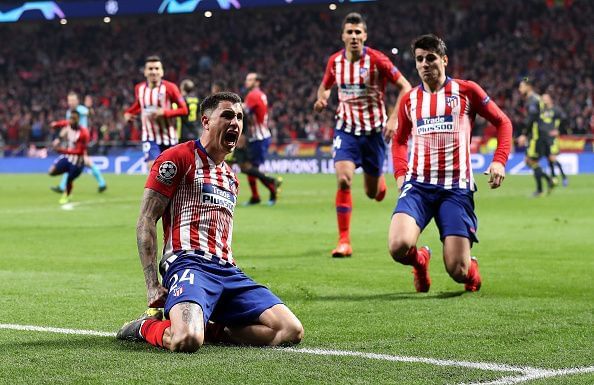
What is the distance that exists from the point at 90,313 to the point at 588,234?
8156 millimetres

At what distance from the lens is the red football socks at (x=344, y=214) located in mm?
11508

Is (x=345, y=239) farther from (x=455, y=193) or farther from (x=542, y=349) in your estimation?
(x=542, y=349)

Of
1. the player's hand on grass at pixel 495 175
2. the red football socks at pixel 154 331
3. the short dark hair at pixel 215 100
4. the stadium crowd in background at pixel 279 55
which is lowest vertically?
the red football socks at pixel 154 331

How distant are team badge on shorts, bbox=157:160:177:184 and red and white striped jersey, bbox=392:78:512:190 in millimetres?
2718

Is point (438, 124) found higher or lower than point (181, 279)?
higher

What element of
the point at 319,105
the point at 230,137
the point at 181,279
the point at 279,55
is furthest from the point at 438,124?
the point at 279,55

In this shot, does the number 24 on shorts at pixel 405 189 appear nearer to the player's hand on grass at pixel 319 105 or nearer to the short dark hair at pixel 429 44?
the short dark hair at pixel 429 44

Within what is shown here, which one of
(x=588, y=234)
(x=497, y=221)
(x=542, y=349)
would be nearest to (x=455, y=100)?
(x=542, y=349)

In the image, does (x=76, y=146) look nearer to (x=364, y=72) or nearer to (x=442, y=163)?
(x=364, y=72)

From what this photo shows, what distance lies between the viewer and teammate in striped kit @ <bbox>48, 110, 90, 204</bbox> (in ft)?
69.4

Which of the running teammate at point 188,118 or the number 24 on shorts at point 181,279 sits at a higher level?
the running teammate at point 188,118

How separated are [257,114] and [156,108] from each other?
336cm

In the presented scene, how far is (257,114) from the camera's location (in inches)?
795

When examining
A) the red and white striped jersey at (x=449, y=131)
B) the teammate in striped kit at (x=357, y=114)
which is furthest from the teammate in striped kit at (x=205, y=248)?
the teammate in striped kit at (x=357, y=114)
